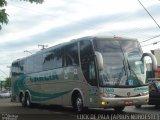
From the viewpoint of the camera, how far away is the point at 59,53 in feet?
71.1

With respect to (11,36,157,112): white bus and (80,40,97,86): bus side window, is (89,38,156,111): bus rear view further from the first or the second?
(80,40,97,86): bus side window

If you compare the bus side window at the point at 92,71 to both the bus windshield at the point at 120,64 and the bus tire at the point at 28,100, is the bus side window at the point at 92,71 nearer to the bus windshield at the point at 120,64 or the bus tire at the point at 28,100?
the bus windshield at the point at 120,64

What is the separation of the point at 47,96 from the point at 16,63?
781cm

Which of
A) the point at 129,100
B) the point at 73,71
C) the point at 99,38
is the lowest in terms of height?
the point at 129,100

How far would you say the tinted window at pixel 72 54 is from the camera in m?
19.4

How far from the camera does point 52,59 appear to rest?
2269 cm

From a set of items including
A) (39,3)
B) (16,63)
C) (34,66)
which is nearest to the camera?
(39,3)

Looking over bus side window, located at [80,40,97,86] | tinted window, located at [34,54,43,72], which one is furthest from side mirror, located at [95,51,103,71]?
tinted window, located at [34,54,43,72]

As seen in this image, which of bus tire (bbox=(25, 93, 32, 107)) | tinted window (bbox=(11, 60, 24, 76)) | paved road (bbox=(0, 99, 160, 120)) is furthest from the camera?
tinted window (bbox=(11, 60, 24, 76))

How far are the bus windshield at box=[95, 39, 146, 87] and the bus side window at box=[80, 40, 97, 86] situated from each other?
1.31ft

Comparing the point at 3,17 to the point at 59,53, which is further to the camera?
the point at 59,53

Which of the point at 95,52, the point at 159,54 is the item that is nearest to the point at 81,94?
the point at 95,52

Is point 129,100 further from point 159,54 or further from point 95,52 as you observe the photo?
point 159,54

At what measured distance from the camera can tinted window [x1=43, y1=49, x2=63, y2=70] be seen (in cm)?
2162
